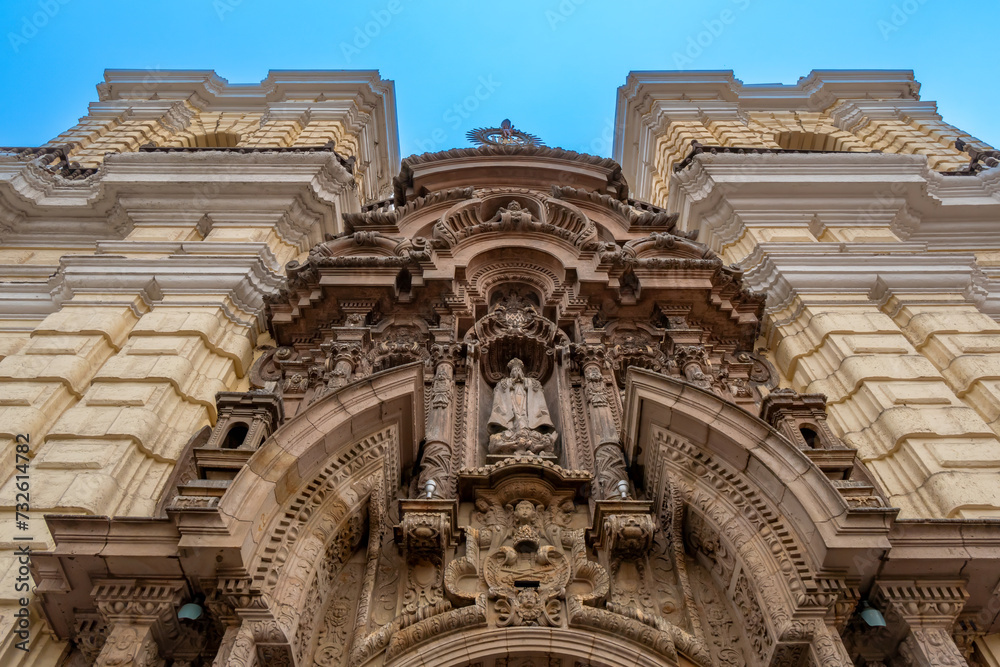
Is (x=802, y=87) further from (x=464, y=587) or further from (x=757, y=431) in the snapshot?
(x=464, y=587)

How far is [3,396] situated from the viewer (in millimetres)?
9195

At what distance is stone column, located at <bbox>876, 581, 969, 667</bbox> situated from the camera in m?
6.16

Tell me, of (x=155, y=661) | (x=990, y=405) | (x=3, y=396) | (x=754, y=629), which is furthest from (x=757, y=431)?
(x=3, y=396)

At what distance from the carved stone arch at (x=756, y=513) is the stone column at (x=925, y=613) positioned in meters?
0.34

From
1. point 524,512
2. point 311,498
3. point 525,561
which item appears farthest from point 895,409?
point 311,498

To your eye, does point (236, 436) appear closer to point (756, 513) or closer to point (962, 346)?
point (756, 513)

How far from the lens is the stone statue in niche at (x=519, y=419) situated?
8.86m

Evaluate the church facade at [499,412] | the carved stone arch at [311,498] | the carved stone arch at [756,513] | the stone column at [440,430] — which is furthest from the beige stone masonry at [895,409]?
the carved stone arch at [311,498]

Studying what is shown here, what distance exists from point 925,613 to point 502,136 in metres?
15.4

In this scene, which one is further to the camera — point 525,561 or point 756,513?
point 525,561

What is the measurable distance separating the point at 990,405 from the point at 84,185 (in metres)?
16.2

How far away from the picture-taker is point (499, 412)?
9617 millimetres

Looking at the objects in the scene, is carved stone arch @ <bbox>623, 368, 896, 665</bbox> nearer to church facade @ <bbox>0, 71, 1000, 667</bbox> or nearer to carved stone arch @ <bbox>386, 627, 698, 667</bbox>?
church facade @ <bbox>0, 71, 1000, 667</bbox>

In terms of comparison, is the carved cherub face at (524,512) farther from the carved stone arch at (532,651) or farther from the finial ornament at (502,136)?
the finial ornament at (502,136)
